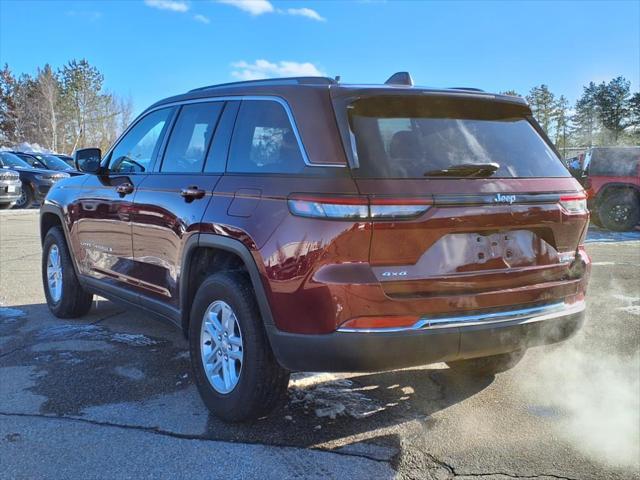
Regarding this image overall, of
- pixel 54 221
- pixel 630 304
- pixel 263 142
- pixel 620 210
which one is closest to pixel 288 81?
pixel 263 142

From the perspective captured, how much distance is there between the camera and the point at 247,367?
3039 millimetres

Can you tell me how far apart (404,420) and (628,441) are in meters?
1.18

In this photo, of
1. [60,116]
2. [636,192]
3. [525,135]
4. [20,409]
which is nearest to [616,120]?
[636,192]

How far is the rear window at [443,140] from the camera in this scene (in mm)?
2818

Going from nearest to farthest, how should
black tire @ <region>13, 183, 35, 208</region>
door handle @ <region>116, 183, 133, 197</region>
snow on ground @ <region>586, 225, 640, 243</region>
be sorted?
door handle @ <region>116, 183, 133, 197</region> < snow on ground @ <region>586, 225, 640, 243</region> < black tire @ <region>13, 183, 35, 208</region>

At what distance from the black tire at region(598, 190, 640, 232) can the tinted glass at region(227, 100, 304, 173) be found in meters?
11.7

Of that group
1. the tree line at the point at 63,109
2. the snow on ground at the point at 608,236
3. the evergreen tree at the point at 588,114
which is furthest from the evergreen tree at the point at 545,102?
the snow on ground at the point at 608,236

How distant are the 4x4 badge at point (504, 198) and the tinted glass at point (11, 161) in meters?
18.8

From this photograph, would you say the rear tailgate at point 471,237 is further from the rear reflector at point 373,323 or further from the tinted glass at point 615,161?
the tinted glass at point 615,161

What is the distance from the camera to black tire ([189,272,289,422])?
301 cm

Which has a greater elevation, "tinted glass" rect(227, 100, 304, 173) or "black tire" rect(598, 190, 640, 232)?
"tinted glass" rect(227, 100, 304, 173)

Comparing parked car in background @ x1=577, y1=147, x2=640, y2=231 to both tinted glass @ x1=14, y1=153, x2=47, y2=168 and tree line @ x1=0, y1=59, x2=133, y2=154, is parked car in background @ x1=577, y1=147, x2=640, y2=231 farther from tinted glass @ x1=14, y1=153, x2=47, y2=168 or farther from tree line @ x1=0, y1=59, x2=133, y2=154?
tree line @ x1=0, y1=59, x2=133, y2=154

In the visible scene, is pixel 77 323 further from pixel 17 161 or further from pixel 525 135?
pixel 17 161

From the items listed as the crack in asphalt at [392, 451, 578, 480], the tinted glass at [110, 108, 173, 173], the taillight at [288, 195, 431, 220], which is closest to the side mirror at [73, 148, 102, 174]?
the tinted glass at [110, 108, 173, 173]
